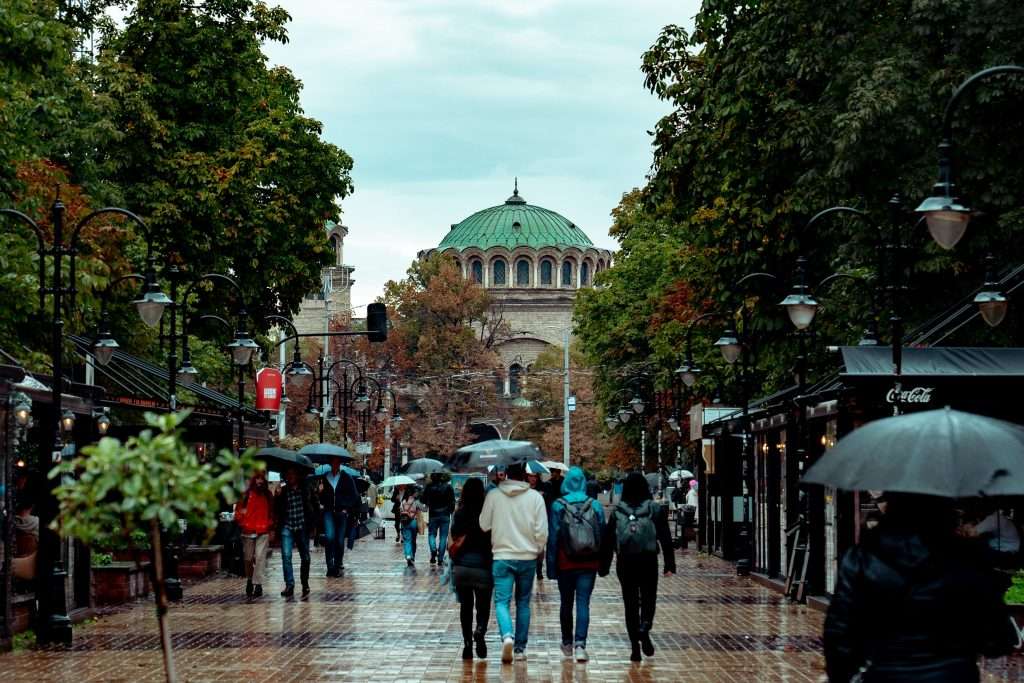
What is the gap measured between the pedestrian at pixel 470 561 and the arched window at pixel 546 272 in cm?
11545

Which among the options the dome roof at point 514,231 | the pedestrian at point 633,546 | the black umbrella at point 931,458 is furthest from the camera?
the dome roof at point 514,231

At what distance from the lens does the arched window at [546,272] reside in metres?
131

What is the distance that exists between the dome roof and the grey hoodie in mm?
114528

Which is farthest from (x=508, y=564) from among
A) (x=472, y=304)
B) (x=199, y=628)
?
(x=472, y=304)

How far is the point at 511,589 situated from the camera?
50.4 feet

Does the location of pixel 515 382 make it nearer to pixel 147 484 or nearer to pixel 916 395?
pixel 916 395

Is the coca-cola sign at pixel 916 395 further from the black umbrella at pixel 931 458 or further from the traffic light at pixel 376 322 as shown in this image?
the traffic light at pixel 376 322

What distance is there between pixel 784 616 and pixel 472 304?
8013 centimetres

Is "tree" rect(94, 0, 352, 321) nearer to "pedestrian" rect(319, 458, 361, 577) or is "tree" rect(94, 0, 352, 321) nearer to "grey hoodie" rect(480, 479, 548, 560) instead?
"pedestrian" rect(319, 458, 361, 577)

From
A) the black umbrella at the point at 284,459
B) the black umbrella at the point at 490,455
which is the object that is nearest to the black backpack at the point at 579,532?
the black umbrella at the point at 490,455

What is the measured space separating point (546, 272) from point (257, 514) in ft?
355

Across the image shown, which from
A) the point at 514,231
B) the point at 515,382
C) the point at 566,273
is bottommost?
the point at 515,382

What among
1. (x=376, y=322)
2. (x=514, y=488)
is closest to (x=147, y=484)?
(x=514, y=488)

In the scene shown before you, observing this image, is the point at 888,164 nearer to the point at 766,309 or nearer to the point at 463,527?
the point at 766,309
